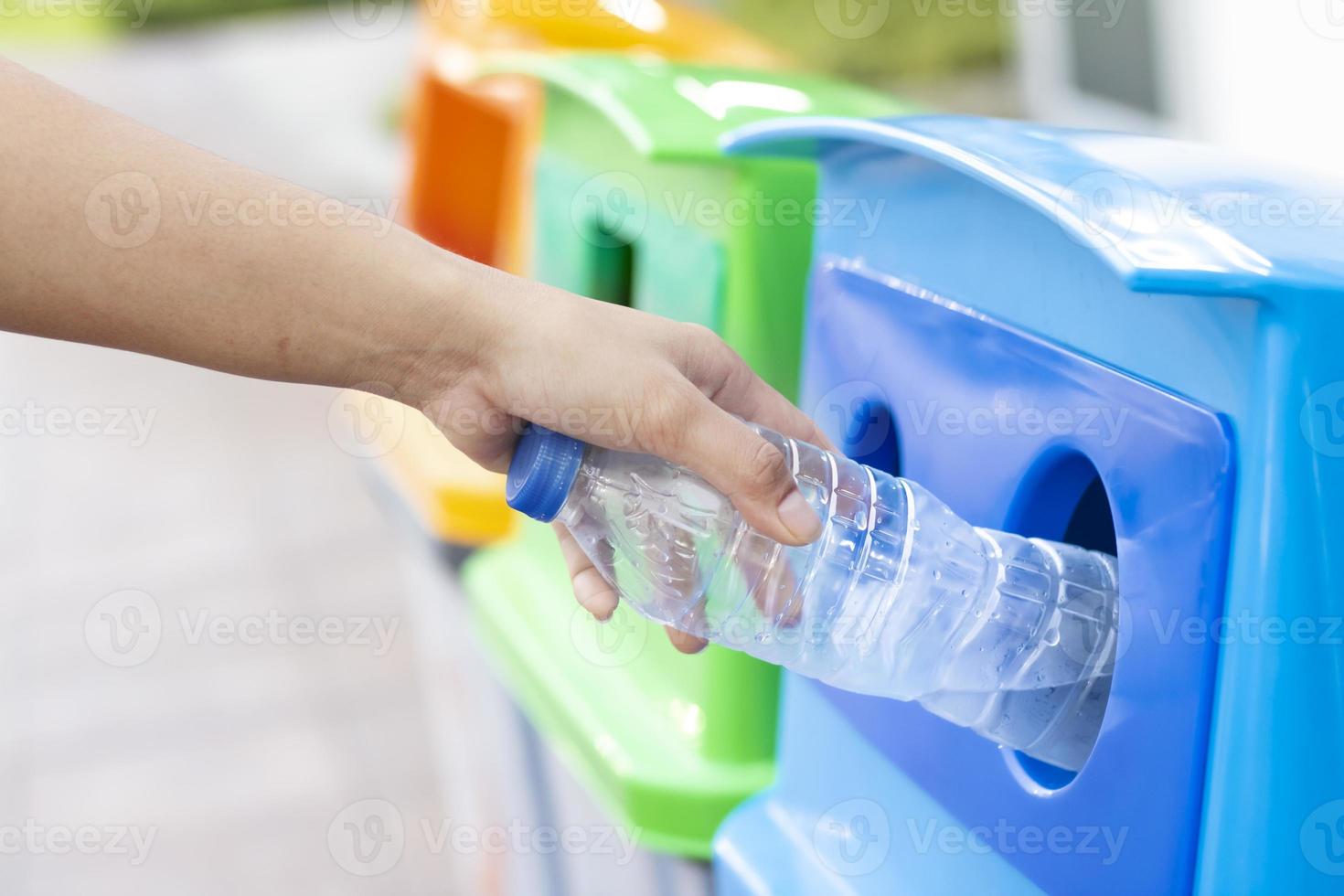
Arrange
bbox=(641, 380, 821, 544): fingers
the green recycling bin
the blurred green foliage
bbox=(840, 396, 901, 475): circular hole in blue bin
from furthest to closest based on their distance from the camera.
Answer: the blurred green foliage
the green recycling bin
bbox=(840, 396, 901, 475): circular hole in blue bin
bbox=(641, 380, 821, 544): fingers

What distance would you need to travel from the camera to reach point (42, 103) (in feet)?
3.43

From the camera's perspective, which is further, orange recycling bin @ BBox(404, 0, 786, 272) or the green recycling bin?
orange recycling bin @ BBox(404, 0, 786, 272)

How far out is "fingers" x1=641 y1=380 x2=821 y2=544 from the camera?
102 cm

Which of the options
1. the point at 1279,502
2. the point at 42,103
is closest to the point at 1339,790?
the point at 1279,502

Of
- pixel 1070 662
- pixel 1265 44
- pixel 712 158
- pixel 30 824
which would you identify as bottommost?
pixel 30 824

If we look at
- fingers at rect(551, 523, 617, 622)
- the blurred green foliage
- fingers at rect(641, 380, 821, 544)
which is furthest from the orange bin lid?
the blurred green foliage

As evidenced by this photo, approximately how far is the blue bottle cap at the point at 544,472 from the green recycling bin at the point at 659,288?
39cm

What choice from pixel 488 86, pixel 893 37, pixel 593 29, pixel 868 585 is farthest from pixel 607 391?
pixel 893 37

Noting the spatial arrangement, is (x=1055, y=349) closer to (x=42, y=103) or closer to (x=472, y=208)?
(x=42, y=103)

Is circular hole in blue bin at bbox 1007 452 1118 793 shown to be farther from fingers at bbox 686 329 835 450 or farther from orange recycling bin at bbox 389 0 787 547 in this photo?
orange recycling bin at bbox 389 0 787 547

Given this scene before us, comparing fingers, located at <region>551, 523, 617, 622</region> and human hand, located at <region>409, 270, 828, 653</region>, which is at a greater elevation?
human hand, located at <region>409, 270, 828, 653</region>

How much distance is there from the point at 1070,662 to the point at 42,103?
2.97 ft

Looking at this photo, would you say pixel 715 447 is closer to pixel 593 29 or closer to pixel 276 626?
pixel 593 29

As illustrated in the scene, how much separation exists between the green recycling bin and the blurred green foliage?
6.51 m
